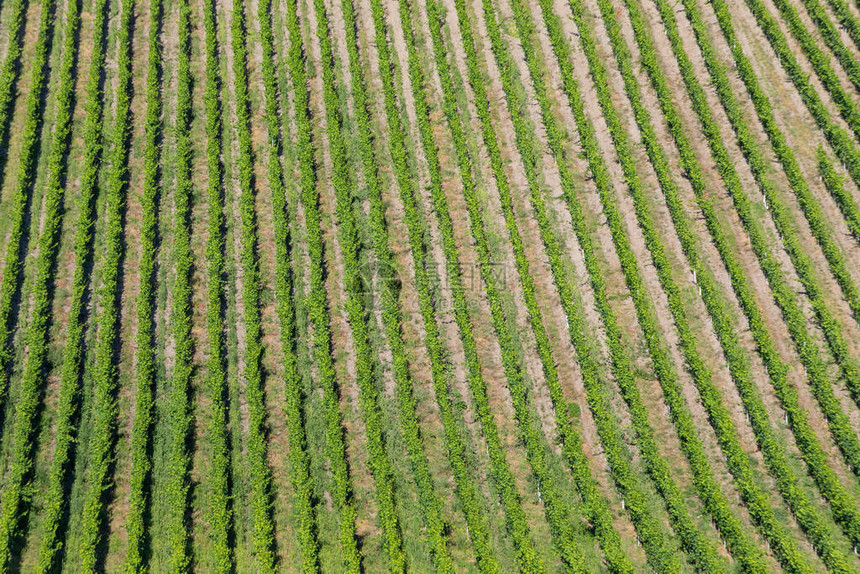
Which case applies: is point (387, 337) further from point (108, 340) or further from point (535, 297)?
point (108, 340)

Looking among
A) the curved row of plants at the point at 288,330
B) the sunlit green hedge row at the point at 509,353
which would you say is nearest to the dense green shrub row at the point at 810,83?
the sunlit green hedge row at the point at 509,353

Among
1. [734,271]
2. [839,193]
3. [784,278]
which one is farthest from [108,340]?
[839,193]

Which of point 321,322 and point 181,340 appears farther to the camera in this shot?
point 321,322

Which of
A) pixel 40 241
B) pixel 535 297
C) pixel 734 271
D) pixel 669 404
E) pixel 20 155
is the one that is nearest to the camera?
pixel 669 404

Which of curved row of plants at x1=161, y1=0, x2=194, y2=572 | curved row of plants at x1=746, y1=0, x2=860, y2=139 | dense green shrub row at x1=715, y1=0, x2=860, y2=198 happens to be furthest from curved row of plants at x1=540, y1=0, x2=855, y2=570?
curved row of plants at x1=161, y1=0, x2=194, y2=572

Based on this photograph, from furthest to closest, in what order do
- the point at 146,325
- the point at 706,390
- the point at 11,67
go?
the point at 11,67 → the point at 146,325 → the point at 706,390

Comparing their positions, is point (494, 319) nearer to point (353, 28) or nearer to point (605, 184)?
point (605, 184)

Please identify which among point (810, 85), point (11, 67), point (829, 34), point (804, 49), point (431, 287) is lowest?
point (431, 287)
